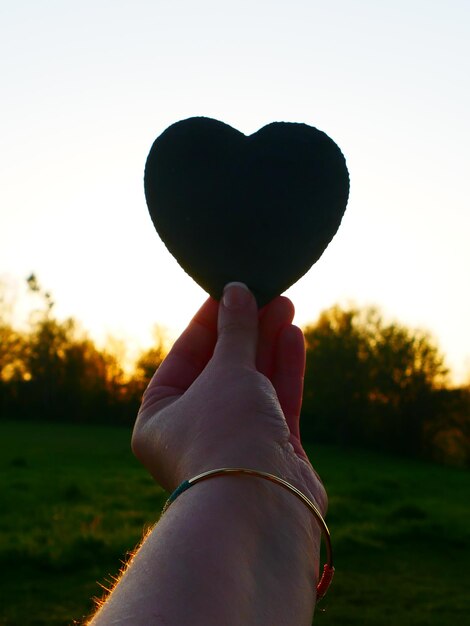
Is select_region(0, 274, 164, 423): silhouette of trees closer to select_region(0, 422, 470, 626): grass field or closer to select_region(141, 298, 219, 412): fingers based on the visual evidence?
select_region(0, 422, 470, 626): grass field

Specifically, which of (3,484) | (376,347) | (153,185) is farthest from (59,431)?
(153,185)

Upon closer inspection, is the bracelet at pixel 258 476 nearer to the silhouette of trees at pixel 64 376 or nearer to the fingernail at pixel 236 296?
the fingernail at pixel 236 296

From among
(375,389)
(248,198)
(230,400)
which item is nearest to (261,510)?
(230,400)

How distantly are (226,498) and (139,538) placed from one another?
7183 mm

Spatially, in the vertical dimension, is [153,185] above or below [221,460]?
above

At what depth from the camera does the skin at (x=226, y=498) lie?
52.5 inches

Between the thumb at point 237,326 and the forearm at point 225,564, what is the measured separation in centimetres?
59

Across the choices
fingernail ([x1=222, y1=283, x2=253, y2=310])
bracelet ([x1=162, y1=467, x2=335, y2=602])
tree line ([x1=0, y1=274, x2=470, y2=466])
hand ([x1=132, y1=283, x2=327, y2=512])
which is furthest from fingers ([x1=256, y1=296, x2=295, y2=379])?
tree line ([x1=0, y1=274, x2=470, y2=466])

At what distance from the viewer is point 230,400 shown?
192cm

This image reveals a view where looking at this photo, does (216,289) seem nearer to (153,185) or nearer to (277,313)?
(277,313)

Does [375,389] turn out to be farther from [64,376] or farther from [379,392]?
[64,376]

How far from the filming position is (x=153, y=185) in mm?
2742

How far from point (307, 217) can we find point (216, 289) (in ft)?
1.37

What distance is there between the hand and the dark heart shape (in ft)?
0.46
